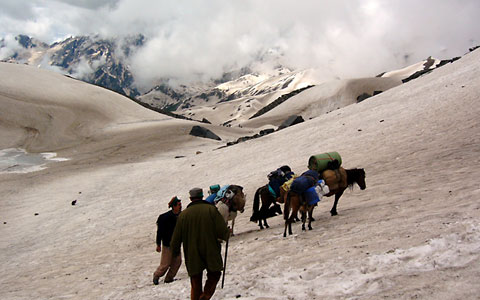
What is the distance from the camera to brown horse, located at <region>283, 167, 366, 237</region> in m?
9.86

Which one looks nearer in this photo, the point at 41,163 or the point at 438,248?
the point at 438,248

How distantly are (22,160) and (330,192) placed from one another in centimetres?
3793

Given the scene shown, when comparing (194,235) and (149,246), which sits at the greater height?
(194,235)

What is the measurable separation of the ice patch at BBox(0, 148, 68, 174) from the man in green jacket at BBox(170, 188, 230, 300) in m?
→ 33.5

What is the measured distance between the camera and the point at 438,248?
19.9ft

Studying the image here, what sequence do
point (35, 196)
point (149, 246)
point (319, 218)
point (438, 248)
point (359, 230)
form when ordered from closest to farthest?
point (438, 248) → point (359, 230) → point (319, 218) → point (149, 246) → point (35, 196)

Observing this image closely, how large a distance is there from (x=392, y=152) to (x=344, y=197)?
4.93 metres

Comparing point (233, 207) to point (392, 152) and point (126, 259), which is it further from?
point (392, 152)

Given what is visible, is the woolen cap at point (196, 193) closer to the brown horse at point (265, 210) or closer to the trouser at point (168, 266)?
the trouser at point (168, 266)

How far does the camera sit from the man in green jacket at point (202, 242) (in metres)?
6.28

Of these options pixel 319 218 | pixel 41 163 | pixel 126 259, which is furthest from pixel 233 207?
pixel 41 163

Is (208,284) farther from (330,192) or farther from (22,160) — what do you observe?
(22,160)

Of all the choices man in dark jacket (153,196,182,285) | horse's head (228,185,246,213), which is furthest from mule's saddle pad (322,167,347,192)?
man in dark jacket (153,196,182,285)

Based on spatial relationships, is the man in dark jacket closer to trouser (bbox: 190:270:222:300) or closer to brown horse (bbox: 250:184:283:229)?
trouser (bbox: 190:270:222:300)
